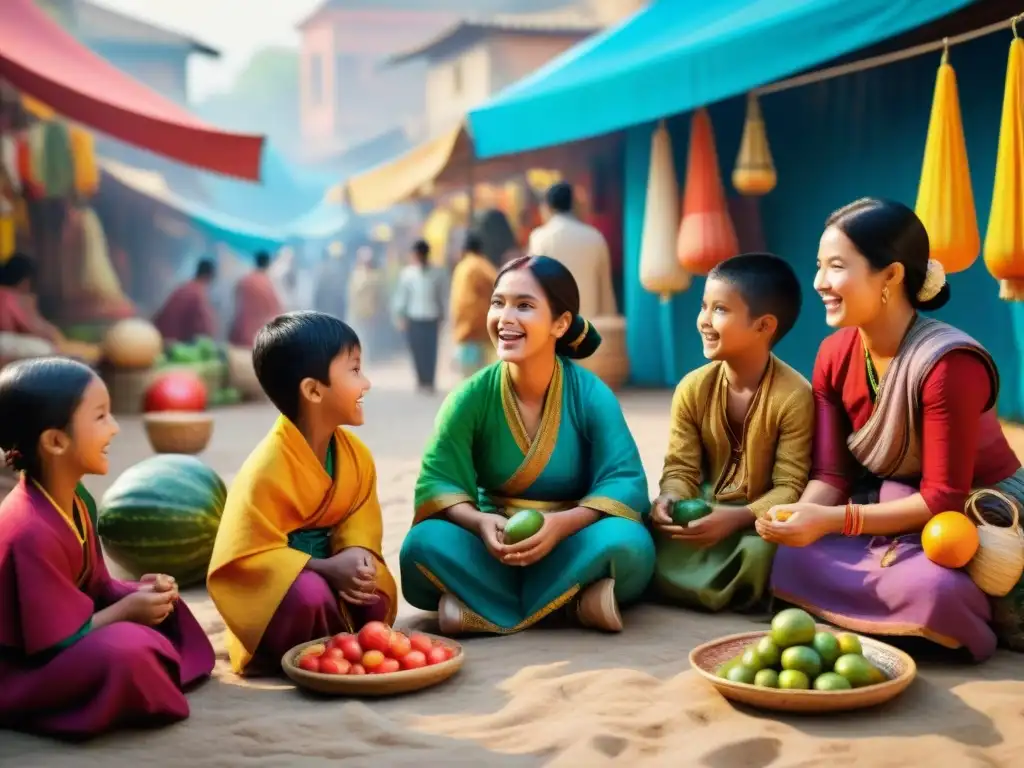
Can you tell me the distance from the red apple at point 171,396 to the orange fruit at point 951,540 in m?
7.16

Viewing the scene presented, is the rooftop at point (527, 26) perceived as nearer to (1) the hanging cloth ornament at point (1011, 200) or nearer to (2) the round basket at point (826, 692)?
(1) the hanging cloth ornament at point (1011, 200)

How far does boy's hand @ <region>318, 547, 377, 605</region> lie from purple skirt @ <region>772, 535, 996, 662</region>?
4.54 ft

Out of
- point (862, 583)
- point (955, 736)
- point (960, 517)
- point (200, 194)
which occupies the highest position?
point (200, 194)

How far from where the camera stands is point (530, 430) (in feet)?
13.8

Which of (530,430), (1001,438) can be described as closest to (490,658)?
(530,430)

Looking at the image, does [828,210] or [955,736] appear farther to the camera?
[828,210]

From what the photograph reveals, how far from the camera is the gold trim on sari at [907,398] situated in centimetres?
367

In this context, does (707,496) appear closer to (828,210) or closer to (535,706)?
(535,706)

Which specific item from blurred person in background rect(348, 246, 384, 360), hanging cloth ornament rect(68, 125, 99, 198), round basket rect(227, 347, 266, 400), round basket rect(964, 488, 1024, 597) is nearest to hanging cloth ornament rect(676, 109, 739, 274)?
round basket rect(964, 488, 1024, 597)

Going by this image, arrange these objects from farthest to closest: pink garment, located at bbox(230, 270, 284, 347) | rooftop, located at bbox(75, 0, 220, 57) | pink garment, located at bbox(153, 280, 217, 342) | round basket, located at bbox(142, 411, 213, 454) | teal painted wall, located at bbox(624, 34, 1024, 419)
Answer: rooftop, located at bbox(75, 0, 220, 57) < pink garment, located at bbox(230, 270, 284, 347) < pink garment, located at bbox(153, 280, 217, 342) < round basket, located at bbox(142, 411, 213, 454) < teal painted wall, located at bbox(624, 34, 1024, 419)

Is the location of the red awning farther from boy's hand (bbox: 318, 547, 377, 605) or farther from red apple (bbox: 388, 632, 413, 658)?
red apple (bbox: 388, 632, 413, 658)

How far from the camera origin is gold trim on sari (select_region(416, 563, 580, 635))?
396 centimetres

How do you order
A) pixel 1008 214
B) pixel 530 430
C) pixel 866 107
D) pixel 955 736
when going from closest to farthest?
pixel 955 736
pixel 530 430
pixel 1008 214
pixel 866 107

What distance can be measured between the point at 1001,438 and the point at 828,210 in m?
5.23
